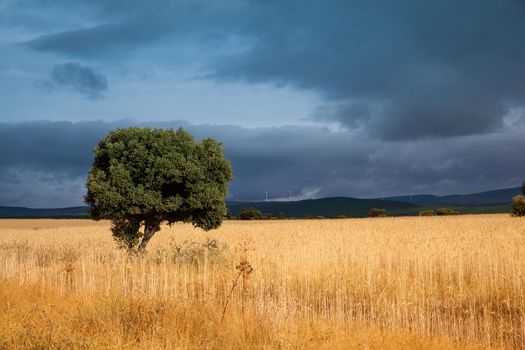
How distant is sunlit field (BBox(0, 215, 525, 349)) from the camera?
29.6 ft

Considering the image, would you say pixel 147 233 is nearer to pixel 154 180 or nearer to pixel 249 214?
pixel 154 180

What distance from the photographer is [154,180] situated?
2266cm

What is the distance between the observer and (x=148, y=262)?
20812 mm

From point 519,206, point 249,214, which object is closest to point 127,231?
point 519,206

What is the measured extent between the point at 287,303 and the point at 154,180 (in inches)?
435

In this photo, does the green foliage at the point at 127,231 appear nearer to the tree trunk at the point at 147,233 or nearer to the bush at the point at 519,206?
the tree trunk at the point at 147,233

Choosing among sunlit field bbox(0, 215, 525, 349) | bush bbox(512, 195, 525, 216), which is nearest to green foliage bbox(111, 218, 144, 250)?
sunlit field bbox(0, 215, 525, 349)

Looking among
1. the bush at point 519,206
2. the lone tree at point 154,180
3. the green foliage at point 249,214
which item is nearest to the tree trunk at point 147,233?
the lone tree at point 154,180

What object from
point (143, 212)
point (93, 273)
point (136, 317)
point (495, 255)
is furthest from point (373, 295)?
point (143, 212)

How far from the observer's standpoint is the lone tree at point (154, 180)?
22.3 meters

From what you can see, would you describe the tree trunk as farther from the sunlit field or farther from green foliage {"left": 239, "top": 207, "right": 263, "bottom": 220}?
green foliage {"left": 239, "top": 207, "right": 263, "bottom": 220}

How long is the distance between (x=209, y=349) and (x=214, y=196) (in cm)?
1521

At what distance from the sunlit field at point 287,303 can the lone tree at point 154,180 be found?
7.58 feet

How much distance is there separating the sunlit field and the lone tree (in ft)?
7.58
